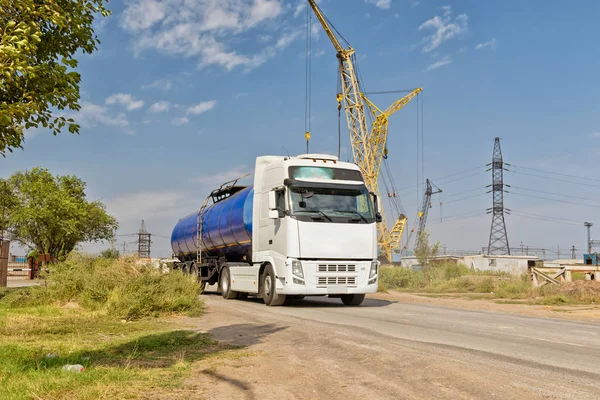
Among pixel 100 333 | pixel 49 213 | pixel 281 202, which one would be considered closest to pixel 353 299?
pixel 281 202

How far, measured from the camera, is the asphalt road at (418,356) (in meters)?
5.59

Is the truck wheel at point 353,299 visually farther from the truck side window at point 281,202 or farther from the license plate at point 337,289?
the truck side window at point 281,202

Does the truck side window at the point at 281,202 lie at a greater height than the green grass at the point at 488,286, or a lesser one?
greater

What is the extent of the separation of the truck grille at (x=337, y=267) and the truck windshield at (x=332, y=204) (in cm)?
130

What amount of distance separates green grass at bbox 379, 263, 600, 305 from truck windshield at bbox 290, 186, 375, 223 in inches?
350

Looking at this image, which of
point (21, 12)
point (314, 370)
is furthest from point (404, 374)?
point (21, 12)

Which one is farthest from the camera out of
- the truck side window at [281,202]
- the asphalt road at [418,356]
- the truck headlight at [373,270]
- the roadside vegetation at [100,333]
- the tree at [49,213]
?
the tree at [49,213]

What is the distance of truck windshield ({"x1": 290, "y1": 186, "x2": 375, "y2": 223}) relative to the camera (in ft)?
50.0

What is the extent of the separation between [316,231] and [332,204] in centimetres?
103


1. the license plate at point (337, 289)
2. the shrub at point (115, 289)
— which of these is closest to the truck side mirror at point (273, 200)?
the license plate at point (337, 289)

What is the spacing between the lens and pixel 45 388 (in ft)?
16.8

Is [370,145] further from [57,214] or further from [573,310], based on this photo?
[573,310]

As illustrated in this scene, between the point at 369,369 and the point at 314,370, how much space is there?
678 millimetres

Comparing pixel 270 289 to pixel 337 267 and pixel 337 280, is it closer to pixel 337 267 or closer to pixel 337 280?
pixel 337 280
